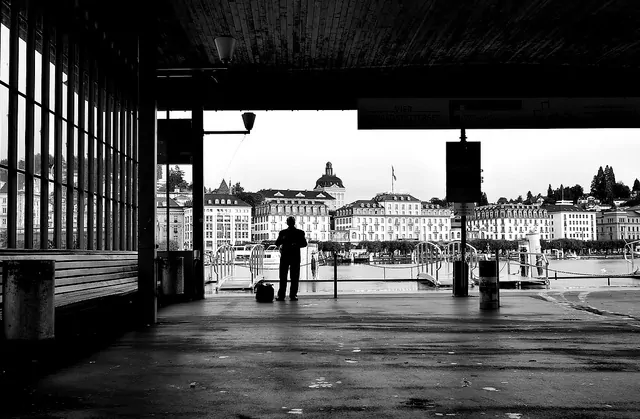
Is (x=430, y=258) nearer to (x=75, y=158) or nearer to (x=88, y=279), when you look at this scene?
(x=75, y=158)

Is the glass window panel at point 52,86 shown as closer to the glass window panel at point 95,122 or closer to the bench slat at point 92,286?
the glass window panel at point 95,122

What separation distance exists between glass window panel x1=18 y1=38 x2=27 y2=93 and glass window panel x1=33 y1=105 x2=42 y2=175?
0.56m

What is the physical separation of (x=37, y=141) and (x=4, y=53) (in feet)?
6.70

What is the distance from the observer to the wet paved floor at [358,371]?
16.4 ft

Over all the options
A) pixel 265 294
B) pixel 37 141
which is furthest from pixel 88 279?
pixel 265 294

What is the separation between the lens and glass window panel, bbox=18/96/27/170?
12.4 metres

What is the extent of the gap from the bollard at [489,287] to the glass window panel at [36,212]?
7763 millimetres

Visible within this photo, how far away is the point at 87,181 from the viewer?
54.7 feet

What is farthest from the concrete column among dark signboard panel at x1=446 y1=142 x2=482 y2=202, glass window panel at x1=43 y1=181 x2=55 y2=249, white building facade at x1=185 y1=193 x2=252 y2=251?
white building facade at x1=185 y1=193 x2=252 y2=251

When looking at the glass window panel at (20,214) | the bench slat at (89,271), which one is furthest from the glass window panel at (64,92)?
the bench slat at (89,271)

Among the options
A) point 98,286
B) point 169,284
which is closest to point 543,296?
point 169,284

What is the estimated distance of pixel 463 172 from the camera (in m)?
16.7

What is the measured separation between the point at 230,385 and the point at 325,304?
9709 millimetres

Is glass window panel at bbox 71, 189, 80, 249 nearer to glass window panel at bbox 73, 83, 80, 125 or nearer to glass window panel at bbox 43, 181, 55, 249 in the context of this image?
glass window panel at bbox 43, 181, 55, 249
